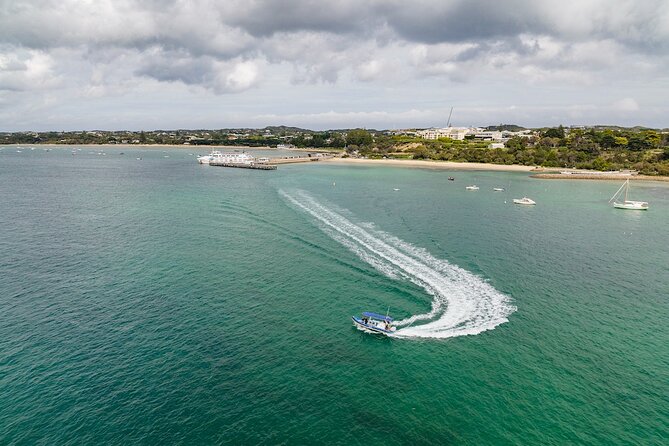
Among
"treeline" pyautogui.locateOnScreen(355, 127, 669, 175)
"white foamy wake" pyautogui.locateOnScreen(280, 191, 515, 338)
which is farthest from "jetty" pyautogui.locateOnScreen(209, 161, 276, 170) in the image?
"white foamy wake" pyautogui.locateOnScreen(280, 191, 515, 338)

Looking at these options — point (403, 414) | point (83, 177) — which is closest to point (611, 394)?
point (403, 414)

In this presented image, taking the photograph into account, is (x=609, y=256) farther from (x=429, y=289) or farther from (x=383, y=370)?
A: (x=383, y=370)

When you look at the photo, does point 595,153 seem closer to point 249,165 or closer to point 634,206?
point 634,206

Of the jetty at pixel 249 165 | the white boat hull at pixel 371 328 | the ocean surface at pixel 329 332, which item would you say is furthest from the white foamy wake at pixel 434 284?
the jetty at pixel 249 165

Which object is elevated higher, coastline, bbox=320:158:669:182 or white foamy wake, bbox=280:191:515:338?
coastline, bbox=320:158:669:182

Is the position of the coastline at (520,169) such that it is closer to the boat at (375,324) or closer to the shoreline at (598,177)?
the shoreline at (598,177)

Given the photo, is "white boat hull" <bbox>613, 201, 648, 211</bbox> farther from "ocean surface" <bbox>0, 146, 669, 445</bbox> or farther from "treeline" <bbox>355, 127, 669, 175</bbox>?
"treeline" <bbox>355, 127, 669, 175</bbox>

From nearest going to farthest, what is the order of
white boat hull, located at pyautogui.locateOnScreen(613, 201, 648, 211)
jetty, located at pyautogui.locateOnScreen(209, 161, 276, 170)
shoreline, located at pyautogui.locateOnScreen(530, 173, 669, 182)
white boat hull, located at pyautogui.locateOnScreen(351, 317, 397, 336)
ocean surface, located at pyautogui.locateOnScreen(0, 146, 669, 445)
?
1. ocean surface, located at pyautogui.locateOnScreen(0, 146, 669, 445)
2. white boat hull, located at pyautogui.locateOnScreen(351, 317, 397, 336)
3. white boat hull, located at pyautogui.locateOnScreen(613, 201, 648, 211)
4. shoreline, located at pyautogui.locateOnScreen(530, 173, 669, 182)
5. jetty, located at pyautogui.locateOnScreen(209, 161, 276, 170)
